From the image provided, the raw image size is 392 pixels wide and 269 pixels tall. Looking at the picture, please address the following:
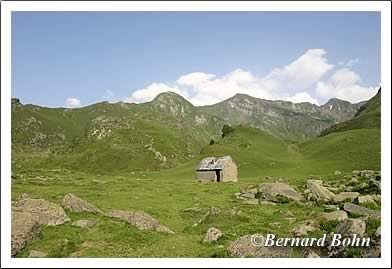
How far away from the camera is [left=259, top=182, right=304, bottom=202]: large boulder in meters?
30.0

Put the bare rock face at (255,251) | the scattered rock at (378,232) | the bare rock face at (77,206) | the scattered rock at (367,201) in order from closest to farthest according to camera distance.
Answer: the bare rock face at (255,251), the scattered rock at (378,232), the bare rock face at (77,206), the scattered rock at (367,201)

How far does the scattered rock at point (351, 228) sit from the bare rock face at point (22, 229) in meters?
12.8

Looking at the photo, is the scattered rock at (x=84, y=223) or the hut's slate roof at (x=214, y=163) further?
the hut's slate roof at (x=214, y=163)

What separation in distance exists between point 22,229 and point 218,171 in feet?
138

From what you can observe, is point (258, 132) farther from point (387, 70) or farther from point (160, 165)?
point (387, 70)

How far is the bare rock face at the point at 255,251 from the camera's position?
1543 centimetres

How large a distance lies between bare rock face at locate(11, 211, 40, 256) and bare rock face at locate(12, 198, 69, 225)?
116 centimetres

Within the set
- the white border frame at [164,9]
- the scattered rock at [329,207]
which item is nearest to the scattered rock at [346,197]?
the scattered rock at [329,207]

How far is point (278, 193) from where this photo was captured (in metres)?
30.8

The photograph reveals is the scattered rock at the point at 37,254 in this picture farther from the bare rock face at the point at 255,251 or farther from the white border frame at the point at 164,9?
the bare rock face at the point at 255,251

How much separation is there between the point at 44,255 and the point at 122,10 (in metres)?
11.4

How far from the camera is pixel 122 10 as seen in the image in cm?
1886

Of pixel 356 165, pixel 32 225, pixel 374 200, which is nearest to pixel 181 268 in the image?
pixel 32 225

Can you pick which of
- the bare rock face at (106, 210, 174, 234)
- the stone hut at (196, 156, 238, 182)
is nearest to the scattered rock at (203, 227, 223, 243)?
the bare rock face at (106, 210, 174, 234)
